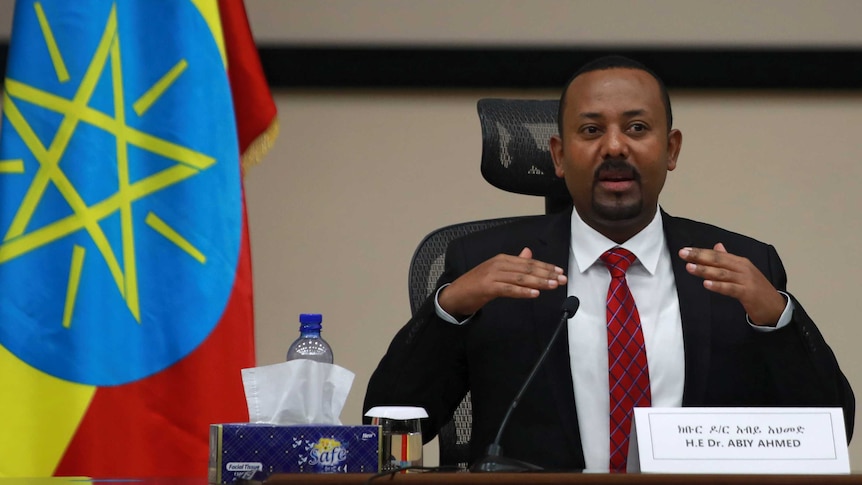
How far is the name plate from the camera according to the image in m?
1.21

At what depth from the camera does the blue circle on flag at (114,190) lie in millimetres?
2223

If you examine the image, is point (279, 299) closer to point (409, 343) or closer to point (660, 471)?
point (409, 343)

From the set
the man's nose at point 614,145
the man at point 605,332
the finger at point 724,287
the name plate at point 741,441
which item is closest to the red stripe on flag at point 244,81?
the man at point 605,332

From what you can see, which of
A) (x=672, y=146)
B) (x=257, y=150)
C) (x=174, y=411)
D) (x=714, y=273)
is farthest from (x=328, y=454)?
(x=257, y=150)

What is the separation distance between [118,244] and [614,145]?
1.12 m

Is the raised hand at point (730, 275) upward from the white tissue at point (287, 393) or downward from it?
upward

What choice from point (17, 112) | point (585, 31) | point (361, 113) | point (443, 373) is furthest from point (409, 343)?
point (585, 31)

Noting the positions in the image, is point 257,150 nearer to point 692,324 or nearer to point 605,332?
point 605,332

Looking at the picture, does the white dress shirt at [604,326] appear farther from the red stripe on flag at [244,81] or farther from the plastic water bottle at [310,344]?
the red stripe on flag at [244,81]

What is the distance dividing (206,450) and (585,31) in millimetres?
1740

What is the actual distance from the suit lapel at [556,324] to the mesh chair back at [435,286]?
0.65ft

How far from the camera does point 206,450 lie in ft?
7.41

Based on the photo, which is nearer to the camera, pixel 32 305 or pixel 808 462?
pixel 808 462

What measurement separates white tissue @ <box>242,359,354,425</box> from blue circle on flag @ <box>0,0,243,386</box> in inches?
36.1
